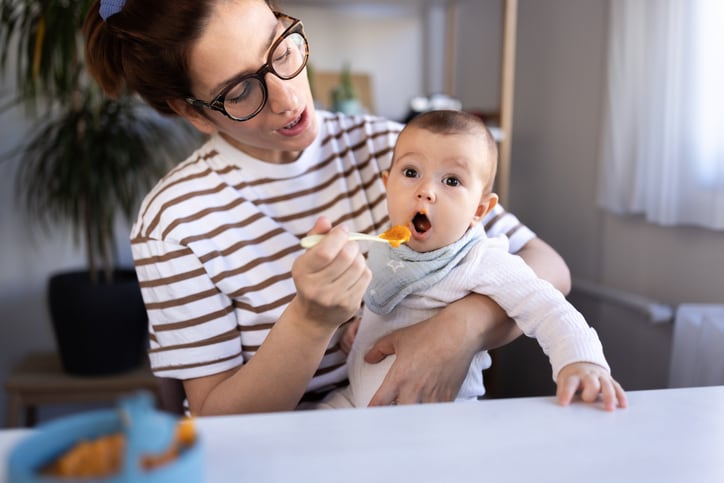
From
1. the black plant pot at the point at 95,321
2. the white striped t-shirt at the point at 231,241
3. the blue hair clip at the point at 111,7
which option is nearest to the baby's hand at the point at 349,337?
the white striped t-shirt at the point at 231,241

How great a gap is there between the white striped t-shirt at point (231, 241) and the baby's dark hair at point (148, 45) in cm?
16

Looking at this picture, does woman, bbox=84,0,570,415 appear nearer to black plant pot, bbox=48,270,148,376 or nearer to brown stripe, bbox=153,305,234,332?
brown stripe, bbox=153,305,234,332

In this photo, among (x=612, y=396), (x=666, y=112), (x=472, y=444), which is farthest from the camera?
(x=666, y=112)

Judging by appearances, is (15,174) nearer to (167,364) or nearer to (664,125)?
(167,364)

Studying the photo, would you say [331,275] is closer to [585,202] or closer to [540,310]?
[540,310]

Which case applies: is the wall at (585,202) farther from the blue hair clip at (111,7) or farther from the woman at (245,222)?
the blue hair clip at (111,7)

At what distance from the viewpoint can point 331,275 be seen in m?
0.79

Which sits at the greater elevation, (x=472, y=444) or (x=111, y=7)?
(x=111, y=7)

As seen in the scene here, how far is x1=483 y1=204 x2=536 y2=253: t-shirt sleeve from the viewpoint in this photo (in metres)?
1.28

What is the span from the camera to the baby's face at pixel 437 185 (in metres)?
1.03

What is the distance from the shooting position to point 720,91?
5.31 ft

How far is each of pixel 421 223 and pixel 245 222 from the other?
1.07 feet

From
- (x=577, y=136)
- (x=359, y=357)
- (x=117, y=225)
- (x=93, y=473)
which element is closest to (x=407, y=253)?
(x=359, y=357)

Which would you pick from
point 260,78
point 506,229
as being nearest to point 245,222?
point 260,78
